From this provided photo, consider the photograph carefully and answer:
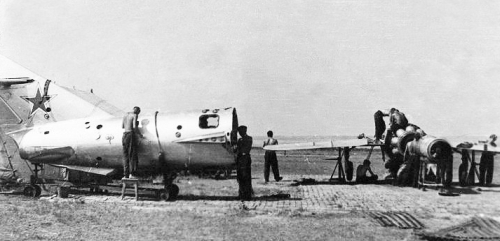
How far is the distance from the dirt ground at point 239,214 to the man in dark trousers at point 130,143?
37.3 inches

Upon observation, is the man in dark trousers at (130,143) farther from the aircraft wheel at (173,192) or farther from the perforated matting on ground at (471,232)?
the perforated matting on ground at (471,232)

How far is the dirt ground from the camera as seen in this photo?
33.6 ft

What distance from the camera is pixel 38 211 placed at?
513 inches

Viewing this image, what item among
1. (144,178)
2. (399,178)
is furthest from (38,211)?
(399,178)

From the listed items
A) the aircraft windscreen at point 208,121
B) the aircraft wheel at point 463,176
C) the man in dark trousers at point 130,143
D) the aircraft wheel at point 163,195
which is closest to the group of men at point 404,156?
the aircraft wheel at point 463,176

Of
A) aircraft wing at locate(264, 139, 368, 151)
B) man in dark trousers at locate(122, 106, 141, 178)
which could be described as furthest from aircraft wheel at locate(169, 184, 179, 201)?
aircraft wing at locate(264, 139, 368, 151)

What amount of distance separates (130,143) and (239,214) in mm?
4963

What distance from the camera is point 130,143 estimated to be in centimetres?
1584

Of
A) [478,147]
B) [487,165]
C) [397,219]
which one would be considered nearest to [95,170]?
[397,219]

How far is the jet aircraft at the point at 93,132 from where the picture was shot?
1592 cm

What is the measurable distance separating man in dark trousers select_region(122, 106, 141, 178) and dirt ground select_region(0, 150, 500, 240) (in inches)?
37.3

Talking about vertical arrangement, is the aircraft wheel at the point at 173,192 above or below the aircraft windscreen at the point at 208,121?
below

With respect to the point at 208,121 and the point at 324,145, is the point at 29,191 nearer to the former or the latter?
the point at 208,121

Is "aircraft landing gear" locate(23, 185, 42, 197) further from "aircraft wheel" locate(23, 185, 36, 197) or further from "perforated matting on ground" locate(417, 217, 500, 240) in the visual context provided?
"perforated matting on ground" locate(417, 217, 500, 240)
